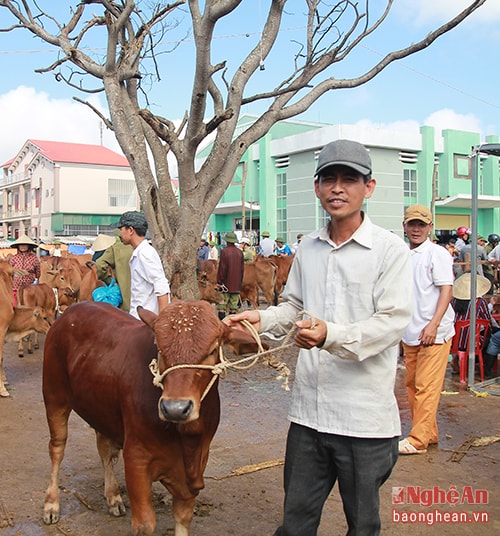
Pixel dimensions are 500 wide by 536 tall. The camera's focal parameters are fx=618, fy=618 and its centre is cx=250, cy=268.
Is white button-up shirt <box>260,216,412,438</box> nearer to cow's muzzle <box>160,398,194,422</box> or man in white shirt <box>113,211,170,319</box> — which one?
cow's muzzle <box>160,398,194,422</box>

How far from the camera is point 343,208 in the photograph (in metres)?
2.63

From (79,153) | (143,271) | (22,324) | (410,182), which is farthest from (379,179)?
(79,153)

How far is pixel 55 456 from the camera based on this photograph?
4191 millimetres

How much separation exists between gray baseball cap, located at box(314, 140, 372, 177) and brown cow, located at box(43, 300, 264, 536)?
860 mm

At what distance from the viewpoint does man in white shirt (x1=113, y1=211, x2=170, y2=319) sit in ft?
16.9

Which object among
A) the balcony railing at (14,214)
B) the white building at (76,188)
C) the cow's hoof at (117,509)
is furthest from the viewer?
the balcony railing at (14,214)

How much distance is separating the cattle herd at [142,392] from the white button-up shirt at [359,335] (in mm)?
443

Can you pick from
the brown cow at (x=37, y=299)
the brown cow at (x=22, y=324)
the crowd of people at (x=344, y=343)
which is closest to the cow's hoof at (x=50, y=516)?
the crowd of people at (x=344, y=343)

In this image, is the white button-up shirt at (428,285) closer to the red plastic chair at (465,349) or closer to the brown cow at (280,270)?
the red plastic chair at (465,349)

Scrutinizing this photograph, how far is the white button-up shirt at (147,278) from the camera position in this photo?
5133 mm

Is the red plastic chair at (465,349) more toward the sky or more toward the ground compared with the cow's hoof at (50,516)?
more toward the sky

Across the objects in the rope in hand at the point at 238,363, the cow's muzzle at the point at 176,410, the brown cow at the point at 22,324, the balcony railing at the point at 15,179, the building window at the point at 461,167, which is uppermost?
the balcony railing at the point at 15,179

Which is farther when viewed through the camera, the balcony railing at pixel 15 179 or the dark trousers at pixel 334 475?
the balcony railing at pixel 15 179

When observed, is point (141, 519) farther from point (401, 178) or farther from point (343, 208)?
point (401, 178)
